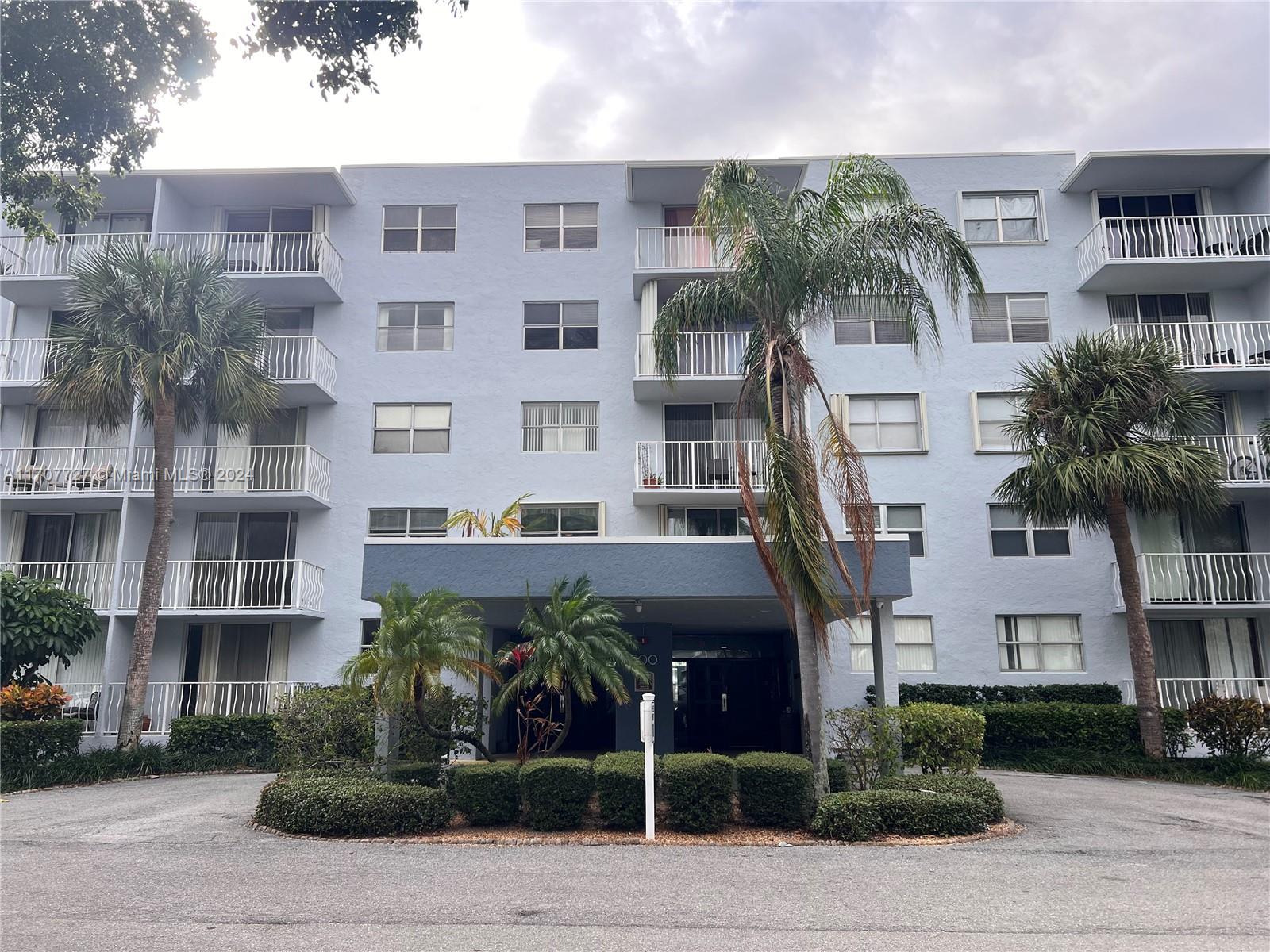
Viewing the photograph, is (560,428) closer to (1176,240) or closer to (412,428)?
(412,428)

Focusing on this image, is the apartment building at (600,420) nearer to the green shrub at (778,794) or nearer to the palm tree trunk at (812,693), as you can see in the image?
the palm tree trunk at (812,693)

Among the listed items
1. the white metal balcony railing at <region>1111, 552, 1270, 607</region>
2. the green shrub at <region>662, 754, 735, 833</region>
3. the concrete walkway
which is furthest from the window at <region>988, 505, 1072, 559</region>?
the green shrub at <region>662, 754, 735, 833</region>

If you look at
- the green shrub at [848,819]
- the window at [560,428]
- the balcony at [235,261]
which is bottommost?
the green shrub at [848,819]

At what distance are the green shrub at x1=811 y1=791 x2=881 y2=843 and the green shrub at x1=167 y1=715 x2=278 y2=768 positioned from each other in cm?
1207

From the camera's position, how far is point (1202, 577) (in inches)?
851

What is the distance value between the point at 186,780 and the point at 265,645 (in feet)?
17.2

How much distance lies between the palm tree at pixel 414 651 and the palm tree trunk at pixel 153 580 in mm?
9136

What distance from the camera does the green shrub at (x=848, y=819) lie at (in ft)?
35.6

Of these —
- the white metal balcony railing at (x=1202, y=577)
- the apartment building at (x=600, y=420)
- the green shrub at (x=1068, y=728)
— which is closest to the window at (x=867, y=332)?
the apartment building at (x=600, y=420)

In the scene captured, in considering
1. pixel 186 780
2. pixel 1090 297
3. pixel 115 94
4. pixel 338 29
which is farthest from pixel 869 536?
pixel 1090 297

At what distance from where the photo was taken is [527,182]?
24406 mm

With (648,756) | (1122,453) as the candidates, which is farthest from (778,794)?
(1122,453)

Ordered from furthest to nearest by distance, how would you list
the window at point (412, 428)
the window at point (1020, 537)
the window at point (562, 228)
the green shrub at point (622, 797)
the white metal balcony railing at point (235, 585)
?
the window at point (562, 228), the window at point (412, 428), the window at point (1020, 537), the white metal balcony railing at point (235, 585), the green shrub at point (622, 797)

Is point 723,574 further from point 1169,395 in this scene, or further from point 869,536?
point 1169,395
